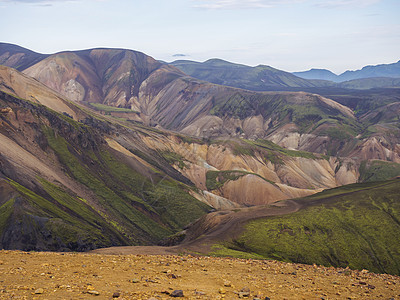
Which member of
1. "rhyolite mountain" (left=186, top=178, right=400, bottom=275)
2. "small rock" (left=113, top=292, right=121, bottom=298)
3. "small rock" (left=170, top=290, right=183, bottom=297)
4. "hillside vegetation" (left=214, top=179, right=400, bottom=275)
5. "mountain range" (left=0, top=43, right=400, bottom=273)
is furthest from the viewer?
"mountain range" (left=0, top=43, right=400, bottom=273)

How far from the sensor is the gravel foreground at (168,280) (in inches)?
753

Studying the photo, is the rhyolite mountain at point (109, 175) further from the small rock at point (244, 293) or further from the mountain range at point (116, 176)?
the small rock at point (244, 293)

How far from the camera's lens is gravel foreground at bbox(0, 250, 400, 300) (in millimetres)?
19125

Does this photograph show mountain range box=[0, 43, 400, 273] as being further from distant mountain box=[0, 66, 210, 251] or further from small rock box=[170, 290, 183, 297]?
small rock box=[170, 290, 183, 297]

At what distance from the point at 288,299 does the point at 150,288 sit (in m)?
8.23

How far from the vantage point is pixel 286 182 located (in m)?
169

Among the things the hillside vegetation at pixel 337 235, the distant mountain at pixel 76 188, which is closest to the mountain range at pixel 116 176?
the distant mountain at pixel 76 188

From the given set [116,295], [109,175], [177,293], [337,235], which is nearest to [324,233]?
[337,235]

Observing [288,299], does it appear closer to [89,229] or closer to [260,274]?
[260,274]

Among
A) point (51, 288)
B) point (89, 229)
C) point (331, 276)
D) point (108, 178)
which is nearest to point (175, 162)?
point (108, 178)

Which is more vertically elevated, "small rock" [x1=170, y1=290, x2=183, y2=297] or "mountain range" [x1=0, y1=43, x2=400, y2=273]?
"small rock" [x1=170, y1=290, x2=183, y2=297]

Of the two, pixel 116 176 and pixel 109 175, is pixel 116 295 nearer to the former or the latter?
pixel 109 175

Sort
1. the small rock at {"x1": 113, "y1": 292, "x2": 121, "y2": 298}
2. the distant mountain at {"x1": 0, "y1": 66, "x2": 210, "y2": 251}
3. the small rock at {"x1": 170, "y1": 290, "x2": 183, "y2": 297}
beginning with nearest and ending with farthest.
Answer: the small rock at {"x1": 113, "y1": 292, "x2": 121, "y2": 298}, the small rock at {"x1": 170, "y1": 290, "x2": 183, "y2": 297}, the distant mountain at {"x1": 0, "y1": 66, "x2": 210, "y2": 251}

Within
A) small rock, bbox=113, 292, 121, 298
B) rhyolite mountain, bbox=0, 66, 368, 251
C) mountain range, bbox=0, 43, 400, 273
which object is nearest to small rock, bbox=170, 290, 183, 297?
small rock, bbox=113, 292, 121, 298
